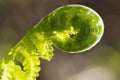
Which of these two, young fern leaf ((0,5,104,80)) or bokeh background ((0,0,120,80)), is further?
bokeh background ((0,0,120,80))

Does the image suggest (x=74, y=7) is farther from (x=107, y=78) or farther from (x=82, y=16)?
(x=107, y=78)

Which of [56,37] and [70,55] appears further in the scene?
[70,55]

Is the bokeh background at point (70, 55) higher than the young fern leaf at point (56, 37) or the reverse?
higher

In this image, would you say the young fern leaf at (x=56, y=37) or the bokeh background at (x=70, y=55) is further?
the bokeh background at (x=70, y=55)

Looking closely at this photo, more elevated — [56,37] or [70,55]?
[70,55]

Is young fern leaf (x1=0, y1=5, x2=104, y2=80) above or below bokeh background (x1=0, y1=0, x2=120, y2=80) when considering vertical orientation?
below
